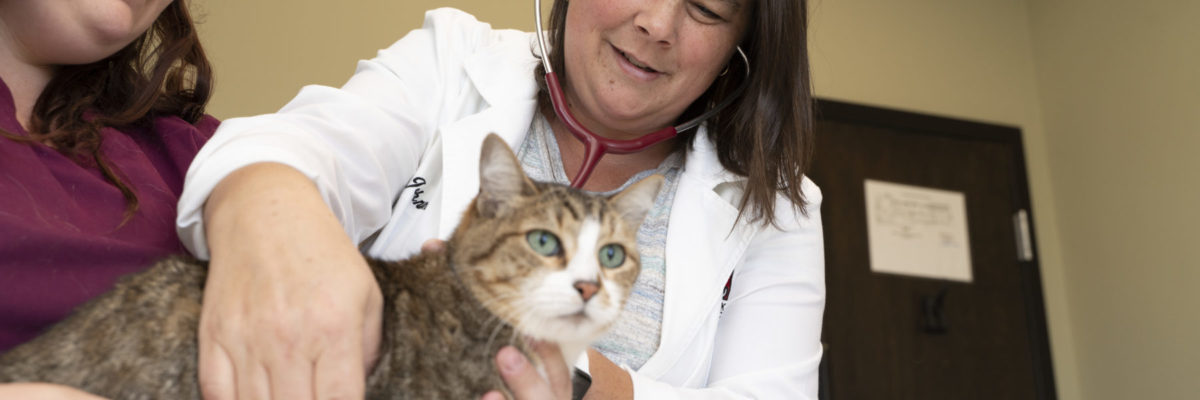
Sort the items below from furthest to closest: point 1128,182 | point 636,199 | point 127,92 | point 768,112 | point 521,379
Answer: point 1128,182, point 768,112, point 127,92, point 636,199, point 521,379

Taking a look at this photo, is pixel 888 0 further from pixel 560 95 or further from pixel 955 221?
pixel 560 95

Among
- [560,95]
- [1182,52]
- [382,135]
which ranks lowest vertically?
[382,135]

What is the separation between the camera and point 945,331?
3.27 metres

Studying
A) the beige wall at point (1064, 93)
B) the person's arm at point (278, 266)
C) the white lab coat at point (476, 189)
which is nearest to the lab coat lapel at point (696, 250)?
the white lab coat at point (476, 189)

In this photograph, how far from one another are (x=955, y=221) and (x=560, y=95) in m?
2.58

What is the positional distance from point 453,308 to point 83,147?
0.49 meters

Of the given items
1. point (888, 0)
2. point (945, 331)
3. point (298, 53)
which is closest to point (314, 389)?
point (298, 53)

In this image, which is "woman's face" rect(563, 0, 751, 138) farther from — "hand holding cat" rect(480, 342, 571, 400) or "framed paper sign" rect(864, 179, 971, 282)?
"framed paper sign" rect(864, 179, 971, 282)

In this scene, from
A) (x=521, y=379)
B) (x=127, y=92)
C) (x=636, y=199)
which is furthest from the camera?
(x=127, y=92)

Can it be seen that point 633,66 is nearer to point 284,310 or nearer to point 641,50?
point 641,50

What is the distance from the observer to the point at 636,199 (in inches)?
39.2

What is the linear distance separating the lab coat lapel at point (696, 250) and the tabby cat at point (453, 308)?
1.11ft

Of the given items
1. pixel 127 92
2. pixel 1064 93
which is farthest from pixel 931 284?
pixel 127 92

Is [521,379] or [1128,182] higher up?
Result: [1128,182]
